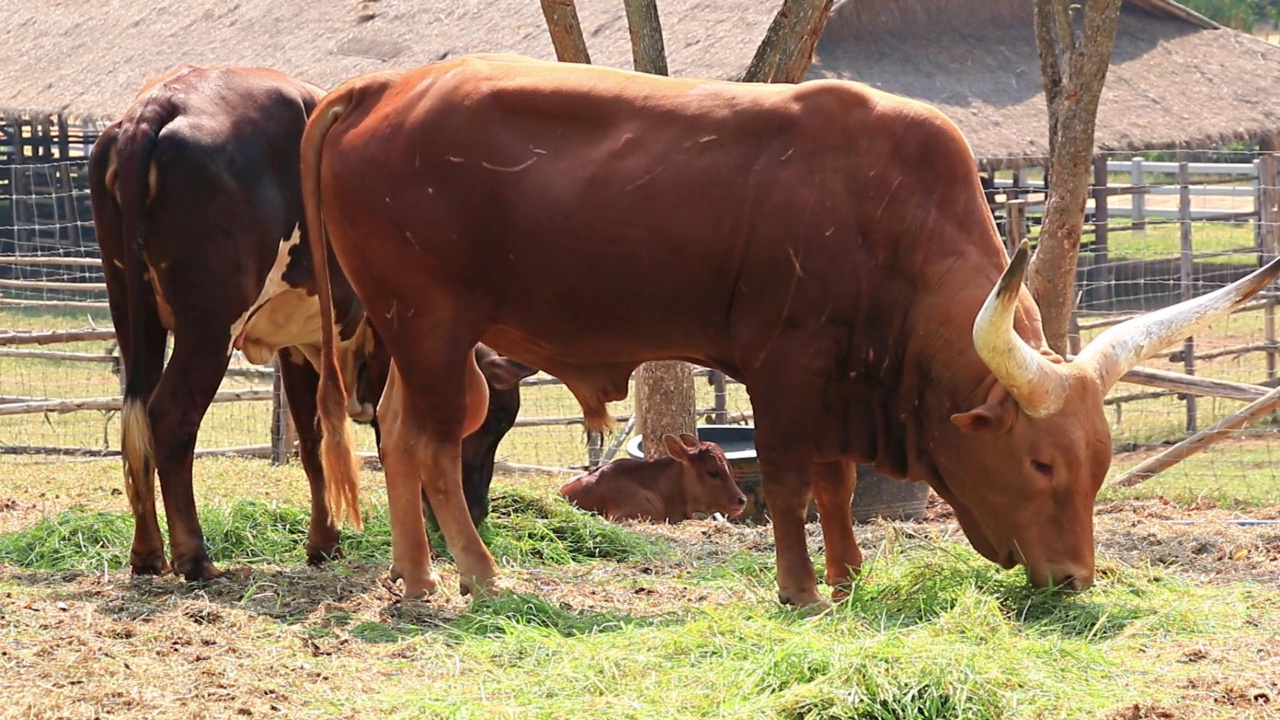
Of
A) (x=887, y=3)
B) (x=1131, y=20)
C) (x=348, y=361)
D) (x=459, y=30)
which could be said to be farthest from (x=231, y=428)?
(x=1131, y=20)

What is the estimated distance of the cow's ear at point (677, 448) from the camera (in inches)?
320

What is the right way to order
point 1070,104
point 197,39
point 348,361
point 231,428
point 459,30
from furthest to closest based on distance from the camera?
point 197,39 < point 459,30 < point 231,428 < point 1070,104 < point 348,361

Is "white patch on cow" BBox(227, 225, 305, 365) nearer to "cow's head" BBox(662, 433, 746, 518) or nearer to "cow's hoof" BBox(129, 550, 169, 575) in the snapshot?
"cow's hoof" BBox(129, 550, 169, 575)

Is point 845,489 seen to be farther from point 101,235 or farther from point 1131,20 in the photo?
point 1131,20

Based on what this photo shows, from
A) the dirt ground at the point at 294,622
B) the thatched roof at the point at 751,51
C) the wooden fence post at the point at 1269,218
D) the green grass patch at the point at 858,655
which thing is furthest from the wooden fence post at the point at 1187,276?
the green grass patch at the point at 858,655

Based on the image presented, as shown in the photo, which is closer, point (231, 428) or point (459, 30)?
point (231, 428)

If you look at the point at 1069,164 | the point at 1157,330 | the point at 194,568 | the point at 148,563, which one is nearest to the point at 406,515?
the point at 194,568

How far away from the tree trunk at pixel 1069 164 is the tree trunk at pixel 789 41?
1401mm

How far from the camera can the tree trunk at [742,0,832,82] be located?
7.55m

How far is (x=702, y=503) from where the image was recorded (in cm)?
830

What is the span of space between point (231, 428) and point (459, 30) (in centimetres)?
789

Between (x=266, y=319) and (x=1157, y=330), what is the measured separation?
3.28 m

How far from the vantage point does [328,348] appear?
568cm

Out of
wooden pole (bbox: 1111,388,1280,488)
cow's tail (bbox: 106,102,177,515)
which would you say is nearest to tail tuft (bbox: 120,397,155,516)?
cow's tail (bbox: 106,102,177,515)
